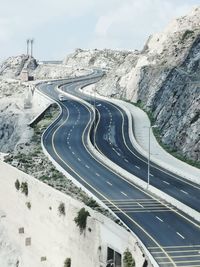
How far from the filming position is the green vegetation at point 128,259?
148 feet

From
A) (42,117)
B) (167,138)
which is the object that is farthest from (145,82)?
(167,138)

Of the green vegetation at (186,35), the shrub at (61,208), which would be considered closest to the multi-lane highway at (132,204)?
the shrub at (61,208)

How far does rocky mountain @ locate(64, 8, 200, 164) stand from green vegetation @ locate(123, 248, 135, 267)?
40848 millimetres

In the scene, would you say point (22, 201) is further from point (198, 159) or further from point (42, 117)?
A: point (42, 117)

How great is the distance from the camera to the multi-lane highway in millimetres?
46750

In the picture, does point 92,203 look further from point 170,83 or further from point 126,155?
point 170,83

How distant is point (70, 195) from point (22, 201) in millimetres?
10680

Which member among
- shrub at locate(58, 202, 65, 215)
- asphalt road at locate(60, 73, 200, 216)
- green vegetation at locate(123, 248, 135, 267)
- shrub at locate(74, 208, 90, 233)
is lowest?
asphalt road at locate(60, 73, 200, 216)

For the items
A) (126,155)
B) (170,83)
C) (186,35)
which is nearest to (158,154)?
(126,155)

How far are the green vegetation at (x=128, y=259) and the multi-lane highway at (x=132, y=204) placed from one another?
6.07 ft

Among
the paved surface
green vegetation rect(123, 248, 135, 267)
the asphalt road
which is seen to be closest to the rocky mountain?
the paved surface

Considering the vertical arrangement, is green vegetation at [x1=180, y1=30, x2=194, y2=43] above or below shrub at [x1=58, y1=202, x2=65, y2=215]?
above

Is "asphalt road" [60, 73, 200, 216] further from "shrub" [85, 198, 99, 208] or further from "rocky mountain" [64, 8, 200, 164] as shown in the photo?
"shrub" [85, 198, 99, 208]

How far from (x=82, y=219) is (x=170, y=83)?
6300 cm
